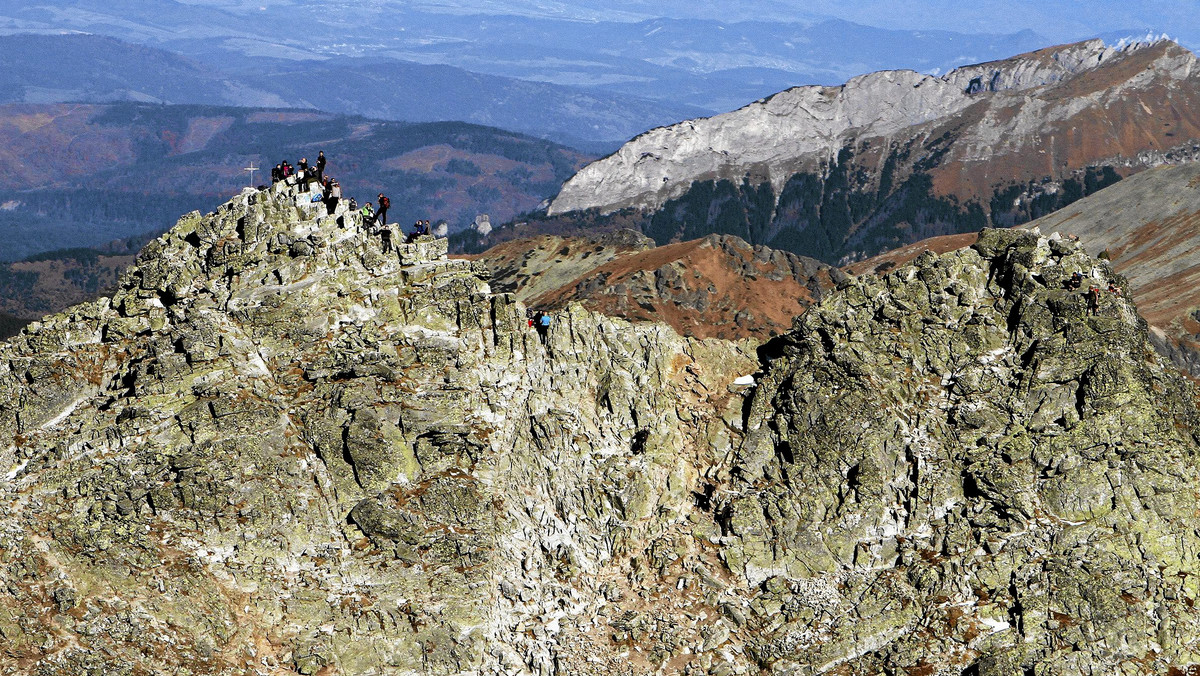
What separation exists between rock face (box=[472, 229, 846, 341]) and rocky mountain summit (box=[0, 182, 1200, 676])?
79.1 meters

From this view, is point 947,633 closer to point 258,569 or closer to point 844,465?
point 844,465

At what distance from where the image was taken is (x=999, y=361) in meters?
73.8

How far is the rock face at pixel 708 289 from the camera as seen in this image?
16288 centimetres

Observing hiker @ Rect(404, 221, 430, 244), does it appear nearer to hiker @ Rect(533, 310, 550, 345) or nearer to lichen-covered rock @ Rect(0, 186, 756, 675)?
lichen-covered rock @ Rect(0, 186, 756, 675)

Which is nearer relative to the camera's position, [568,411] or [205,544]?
[205,544]

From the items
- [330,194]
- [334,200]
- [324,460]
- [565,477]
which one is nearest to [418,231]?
[334,200]

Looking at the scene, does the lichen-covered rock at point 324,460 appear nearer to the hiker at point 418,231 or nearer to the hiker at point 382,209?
the hiker at point 418,231

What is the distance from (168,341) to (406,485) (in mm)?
16894

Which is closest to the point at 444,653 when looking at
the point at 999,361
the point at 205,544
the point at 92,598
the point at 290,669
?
the point at 290,669

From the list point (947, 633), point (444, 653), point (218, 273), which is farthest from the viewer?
point (218, 273)

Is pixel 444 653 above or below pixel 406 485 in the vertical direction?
below

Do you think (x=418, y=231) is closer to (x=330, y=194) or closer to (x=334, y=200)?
(x=334, y=200)

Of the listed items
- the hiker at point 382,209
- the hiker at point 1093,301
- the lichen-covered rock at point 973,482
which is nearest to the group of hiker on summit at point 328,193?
the hiker at point 382,209

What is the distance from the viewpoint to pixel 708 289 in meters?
171
